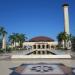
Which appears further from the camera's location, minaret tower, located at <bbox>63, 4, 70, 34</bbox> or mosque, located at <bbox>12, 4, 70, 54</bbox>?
mosque, located at <bbox>12, 4, 70, 54</bbox>

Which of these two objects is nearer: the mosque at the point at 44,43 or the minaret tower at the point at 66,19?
the minaret tower at the point at 66,19

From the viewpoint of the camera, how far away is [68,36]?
8969 cm

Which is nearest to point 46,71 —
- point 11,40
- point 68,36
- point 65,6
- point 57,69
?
point 57,69

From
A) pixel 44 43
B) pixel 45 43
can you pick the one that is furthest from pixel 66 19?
pixel 44 43

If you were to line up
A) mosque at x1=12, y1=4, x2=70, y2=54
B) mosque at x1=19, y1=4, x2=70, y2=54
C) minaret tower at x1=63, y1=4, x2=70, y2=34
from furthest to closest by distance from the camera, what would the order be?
mosque at x1=19, y1=4, x2=70, y2=54 < mosque at x1=12, y1=4, x2=70, y2=54 < minaret tower at x1=63, y1=4, x2=70, y2=34

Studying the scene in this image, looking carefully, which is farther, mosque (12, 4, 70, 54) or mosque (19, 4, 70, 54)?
mosque (19, 4, 70, 54)

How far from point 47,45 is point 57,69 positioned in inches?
4820

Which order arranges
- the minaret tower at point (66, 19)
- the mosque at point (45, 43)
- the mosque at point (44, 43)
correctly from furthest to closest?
the mosque at point (45, 43)
the mosque at point (44, 43)
the minaret tower at point (66, 19)

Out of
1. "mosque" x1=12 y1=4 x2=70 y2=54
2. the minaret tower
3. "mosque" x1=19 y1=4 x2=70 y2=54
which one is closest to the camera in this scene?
the minaret tower

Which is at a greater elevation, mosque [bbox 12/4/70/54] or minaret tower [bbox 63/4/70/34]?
minaret tower [bbox 63/4/70/34]

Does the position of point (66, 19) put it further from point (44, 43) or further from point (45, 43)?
point (44, 43)

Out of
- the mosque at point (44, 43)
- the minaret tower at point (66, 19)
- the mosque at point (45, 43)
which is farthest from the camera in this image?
the mosque at point (45, 43)

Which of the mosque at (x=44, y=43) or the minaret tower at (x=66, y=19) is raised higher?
the minaret tower at (x=66, y=19)

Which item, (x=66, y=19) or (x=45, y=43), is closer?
(x=66, y=19)
